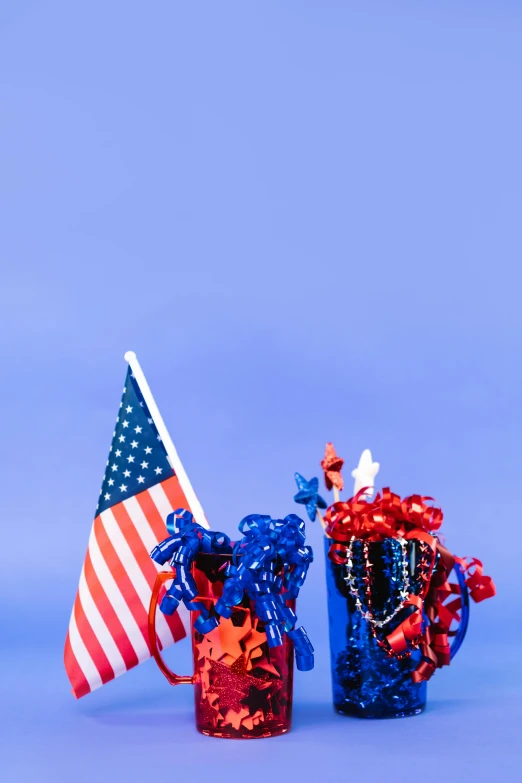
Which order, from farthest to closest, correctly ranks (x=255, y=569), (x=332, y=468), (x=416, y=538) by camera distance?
(x=332, y=468) < (x=416, y=538) < (x=255, y=569)

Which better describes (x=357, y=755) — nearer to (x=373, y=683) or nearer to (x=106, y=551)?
(x=373, y=683)

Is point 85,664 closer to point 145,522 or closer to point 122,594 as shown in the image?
point 122,594

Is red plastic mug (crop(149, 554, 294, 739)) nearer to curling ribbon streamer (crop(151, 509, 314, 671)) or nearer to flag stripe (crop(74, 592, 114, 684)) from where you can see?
curling ribbon streamer (crop(151, 509, 314, 671))

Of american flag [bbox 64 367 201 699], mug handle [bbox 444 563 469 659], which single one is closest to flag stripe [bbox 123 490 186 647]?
american flag [bbox 64 367 201 699]

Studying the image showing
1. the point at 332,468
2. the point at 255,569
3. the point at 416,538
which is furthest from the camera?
the point at 332,468

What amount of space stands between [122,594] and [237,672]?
1.13 feet

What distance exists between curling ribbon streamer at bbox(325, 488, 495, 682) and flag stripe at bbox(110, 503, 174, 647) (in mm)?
339

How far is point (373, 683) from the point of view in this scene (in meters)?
1.94

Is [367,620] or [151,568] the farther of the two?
[151,568]

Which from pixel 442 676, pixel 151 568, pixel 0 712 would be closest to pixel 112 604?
pixel 151 568

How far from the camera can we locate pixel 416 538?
191 cm

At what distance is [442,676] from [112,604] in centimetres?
66

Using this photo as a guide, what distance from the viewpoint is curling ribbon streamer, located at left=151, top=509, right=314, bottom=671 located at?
5.89 feet

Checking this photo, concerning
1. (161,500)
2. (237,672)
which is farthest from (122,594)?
(237,672)
